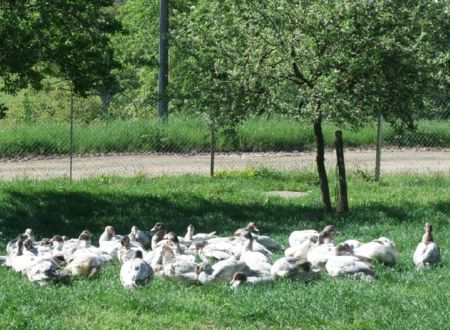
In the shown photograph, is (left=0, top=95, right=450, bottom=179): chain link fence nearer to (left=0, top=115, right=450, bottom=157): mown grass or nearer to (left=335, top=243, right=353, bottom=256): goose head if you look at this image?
(left=0, top=115, right=450, bottom=157): mown grass

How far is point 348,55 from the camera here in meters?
15.5

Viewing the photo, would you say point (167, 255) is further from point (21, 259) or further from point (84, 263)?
point (21, 259)

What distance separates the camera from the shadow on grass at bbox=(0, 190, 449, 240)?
15789mm

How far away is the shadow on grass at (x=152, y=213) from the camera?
51.8 ft

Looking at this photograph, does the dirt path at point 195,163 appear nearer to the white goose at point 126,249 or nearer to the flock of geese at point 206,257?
the flock of geese at point 206,257

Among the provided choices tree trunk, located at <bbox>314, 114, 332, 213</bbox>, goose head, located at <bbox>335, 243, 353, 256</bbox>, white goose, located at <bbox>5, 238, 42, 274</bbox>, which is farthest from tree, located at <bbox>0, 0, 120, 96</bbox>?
goose head, located at <bbox>335, 243, 353, 256</bbox>

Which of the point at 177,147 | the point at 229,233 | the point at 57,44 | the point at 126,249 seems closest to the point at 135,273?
the point at 126,249

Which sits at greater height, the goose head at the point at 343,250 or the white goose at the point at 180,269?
the goose head at the point at 343,250

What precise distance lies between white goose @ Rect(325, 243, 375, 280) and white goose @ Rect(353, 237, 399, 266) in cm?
59

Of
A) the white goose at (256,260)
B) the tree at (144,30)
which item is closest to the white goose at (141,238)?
the white goose at (256,260)

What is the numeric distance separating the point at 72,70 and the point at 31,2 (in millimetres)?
1260

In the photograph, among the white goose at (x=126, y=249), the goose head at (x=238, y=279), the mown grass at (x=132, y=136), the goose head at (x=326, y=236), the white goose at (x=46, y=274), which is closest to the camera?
the goose head at (x=238, y=279)

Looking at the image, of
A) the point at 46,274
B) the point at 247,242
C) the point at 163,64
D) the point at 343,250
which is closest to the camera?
the point at 46,274

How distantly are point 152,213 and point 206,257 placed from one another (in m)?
4.37
